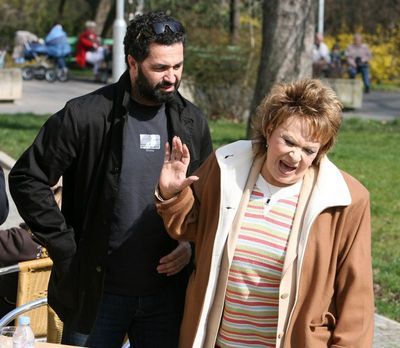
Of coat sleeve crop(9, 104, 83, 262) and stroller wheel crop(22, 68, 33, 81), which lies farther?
stroller wheel crop(22, 68, 33, 81)

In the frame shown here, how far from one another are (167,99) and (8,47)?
3257cm

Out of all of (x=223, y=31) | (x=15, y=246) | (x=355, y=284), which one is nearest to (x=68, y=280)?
(x=355, y=284)

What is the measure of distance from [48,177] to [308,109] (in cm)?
100

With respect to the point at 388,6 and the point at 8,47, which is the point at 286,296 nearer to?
the point at 8,47

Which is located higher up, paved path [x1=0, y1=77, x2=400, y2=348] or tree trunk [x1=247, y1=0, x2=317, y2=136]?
tree trunk [x1=247, y1=0, x2=317, y2=136]

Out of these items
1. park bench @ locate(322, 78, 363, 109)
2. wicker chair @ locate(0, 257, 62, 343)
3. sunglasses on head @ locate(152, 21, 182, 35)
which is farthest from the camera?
park bench @ locate(322, 78, 363, 109)

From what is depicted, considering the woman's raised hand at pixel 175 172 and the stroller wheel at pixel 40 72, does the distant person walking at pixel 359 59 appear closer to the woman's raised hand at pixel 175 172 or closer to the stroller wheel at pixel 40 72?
the stroller wheel at pixel 40 72

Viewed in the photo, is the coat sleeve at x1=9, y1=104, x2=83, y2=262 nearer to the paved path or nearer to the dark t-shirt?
the dark t-shirt

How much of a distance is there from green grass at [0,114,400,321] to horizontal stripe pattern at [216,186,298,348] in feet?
11.4

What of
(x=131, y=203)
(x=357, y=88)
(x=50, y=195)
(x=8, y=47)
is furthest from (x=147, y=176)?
(x=8, y=47)

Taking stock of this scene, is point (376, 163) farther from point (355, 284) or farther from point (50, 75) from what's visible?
point (50, 75)

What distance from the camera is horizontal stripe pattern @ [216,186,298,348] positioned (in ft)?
10.3

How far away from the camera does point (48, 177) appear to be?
3.52 m

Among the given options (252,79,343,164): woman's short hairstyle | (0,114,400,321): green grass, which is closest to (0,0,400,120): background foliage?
(0,114,400,321): green grass
